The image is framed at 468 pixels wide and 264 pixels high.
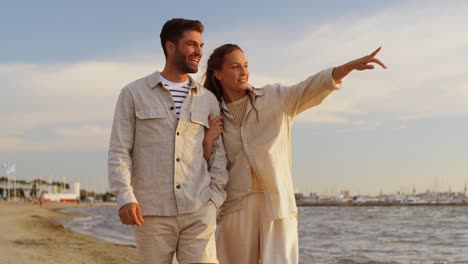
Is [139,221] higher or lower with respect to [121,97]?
lower

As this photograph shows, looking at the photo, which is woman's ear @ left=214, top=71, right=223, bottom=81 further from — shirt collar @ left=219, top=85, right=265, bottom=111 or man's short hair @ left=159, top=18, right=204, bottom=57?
man's short hair @ left=159, top=18, right=204, bottom=57

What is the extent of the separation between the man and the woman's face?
38 centimetres

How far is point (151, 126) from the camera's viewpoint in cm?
363

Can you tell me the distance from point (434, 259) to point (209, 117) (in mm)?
15747

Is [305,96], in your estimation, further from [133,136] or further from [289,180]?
[133,136]

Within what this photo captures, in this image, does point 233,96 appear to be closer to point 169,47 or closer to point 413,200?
point 169,47

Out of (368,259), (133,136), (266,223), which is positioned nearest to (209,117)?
(133,136)

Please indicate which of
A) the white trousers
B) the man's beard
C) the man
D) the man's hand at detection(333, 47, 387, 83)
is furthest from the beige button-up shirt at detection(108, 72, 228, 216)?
the man's hand at detection(333, 47, 387, 83)

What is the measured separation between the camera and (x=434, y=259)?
17984 mm

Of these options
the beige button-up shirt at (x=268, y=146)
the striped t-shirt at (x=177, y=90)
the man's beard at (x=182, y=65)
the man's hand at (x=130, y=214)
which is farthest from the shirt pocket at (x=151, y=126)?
the beige button-up shirt at (x=268, y=146)

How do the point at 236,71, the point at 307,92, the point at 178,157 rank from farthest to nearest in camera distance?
the point at 236,71, the point at 307,92, the point at 178,157

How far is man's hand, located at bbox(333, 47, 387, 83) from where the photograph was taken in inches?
144

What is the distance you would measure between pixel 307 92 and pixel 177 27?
2.93ft

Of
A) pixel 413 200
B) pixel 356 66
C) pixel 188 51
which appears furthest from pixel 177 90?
pixel 413 200
